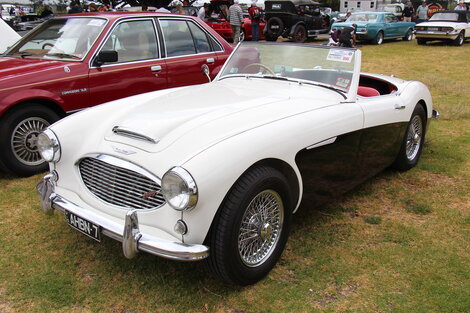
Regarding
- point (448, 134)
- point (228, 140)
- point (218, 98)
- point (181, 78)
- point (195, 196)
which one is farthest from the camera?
point (448, 134)

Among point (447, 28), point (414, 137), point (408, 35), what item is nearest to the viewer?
point (414, 137)

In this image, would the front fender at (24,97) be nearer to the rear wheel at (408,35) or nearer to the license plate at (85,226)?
the license plate at (85,226)

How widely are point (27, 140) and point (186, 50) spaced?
239 cm

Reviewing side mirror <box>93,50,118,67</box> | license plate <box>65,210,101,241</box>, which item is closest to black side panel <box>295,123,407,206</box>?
license plate <box>65,210,101,241</box>

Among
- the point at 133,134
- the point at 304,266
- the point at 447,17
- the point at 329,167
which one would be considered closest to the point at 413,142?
the point at 329,167

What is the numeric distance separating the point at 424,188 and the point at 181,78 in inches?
129

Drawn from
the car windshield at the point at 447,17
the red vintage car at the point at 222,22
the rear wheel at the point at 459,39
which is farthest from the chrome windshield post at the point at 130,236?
the car windshield at the point at 447,17

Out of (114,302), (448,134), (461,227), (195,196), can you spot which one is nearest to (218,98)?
(195,196)

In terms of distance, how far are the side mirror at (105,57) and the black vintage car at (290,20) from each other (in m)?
13.9

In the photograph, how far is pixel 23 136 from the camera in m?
4.49

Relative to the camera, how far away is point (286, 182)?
2812 mm

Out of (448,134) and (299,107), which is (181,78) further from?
(448,134)

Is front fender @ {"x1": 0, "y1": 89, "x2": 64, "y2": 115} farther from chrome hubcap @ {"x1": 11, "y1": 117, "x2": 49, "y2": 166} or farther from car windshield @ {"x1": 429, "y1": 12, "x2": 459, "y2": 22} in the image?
car windshield @ {"x1": 429, "y1": 12, "x2": 459, "y2": 22}

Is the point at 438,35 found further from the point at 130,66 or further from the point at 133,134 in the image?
the point at 133,134
